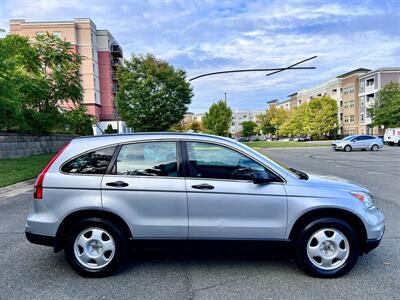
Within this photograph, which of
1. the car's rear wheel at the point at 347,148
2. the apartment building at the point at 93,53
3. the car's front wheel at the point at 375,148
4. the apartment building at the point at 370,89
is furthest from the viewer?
the apartment building at the point at 370,89

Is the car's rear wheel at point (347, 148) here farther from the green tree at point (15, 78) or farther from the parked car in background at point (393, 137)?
the green tree at point (15, 78)

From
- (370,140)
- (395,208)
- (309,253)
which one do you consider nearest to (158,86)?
(370,140)

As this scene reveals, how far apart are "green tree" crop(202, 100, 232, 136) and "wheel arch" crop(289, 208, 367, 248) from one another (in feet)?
148

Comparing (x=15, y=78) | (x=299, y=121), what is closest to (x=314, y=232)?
(x=15, y=78)

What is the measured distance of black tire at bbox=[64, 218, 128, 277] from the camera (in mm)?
3381

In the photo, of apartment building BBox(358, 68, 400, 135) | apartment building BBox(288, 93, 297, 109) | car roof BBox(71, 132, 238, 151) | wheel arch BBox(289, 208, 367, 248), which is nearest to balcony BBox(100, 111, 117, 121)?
apartment building BBox(358, 68, 400, 135)

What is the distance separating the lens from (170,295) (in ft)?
9.86

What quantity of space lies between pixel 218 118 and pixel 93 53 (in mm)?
22902

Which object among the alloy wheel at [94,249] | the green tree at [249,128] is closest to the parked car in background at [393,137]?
the alloy wheel at [94,249]

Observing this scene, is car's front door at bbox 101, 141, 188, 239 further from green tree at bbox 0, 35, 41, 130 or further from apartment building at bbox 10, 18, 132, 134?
apartment building at bbox 10, 18, 132, 134

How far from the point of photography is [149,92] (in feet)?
→ 93.4

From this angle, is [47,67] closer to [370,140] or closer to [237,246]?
[237,246]

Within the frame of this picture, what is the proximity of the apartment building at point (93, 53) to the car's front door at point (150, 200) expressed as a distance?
1513 inches

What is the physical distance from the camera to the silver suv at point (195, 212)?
3330mm
